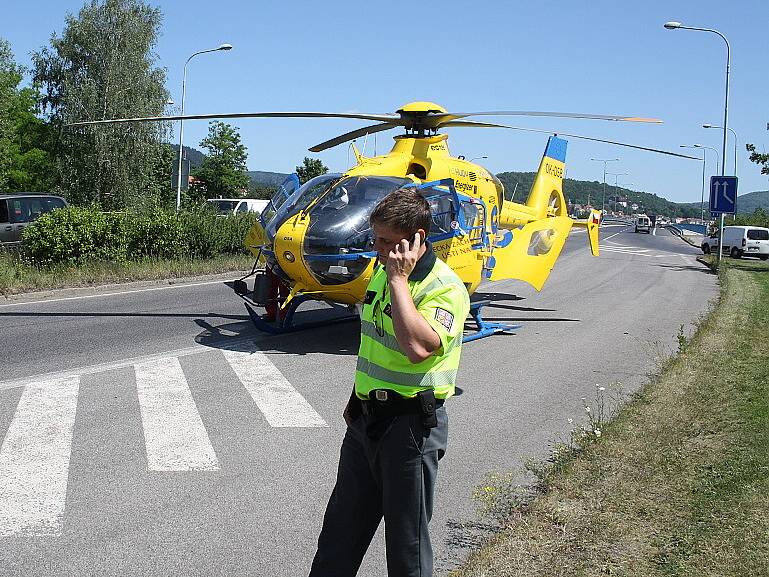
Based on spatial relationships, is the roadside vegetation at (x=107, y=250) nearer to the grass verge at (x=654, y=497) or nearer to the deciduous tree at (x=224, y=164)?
A: the grass verge at (x=654, y=497)

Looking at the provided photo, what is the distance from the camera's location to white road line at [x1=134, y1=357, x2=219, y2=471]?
632 centimetres

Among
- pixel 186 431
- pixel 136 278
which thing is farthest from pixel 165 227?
pixel 186 431

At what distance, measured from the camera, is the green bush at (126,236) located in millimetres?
16625

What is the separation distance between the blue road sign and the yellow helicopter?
15337 mm

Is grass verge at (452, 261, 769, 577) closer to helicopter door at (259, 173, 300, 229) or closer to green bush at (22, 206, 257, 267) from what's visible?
helicopter door at (259, 173, 300, 229)

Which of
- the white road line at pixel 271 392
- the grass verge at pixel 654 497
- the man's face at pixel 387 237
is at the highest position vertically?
the man's face at pixel 387 237

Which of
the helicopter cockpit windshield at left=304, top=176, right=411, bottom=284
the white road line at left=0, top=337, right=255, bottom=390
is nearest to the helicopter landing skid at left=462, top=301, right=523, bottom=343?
the helicopter cockpit windshield at left=304, top=176, right=411, bottom=284

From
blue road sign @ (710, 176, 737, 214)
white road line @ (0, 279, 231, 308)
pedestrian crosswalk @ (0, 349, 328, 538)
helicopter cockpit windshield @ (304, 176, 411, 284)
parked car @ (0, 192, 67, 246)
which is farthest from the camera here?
blue road sign @ (710, 176, 737, 214)

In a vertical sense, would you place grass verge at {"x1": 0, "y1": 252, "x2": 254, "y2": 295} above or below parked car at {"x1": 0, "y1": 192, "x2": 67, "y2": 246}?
below

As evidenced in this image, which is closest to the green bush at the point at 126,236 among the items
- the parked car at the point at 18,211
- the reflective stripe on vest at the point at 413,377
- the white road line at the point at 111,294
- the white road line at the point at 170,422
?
the white road line at the point at 111,294

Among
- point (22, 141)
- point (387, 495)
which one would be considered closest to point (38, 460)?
point (387, 495)

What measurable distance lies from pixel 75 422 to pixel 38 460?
106cm

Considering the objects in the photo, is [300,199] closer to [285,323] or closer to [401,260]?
[285,323]

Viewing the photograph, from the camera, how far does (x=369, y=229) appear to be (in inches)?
411
